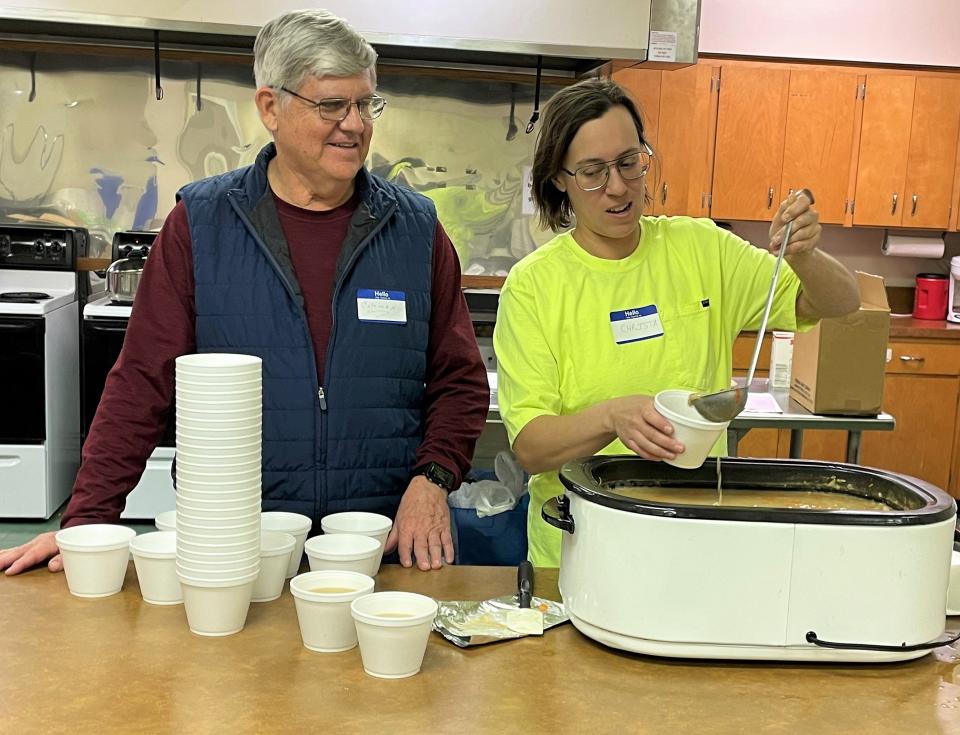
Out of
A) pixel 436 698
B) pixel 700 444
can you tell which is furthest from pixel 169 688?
pixel 700 444

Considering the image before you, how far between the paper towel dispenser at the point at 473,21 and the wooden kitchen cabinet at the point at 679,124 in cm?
100

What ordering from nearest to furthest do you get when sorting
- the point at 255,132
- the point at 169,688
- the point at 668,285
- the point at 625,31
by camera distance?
1. the point at 169,688
2. the point at 668,285
3. the point at 625,31
4. the point at 255,132

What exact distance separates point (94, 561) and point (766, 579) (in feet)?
3.16

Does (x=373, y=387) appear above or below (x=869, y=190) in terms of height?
below

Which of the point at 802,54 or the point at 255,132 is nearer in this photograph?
the point at 255,132

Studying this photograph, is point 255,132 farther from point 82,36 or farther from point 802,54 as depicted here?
point 802,54

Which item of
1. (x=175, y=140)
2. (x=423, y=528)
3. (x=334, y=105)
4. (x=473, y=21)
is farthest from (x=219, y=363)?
(x=175, y=140)

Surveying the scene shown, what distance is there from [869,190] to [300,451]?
14.4 ft

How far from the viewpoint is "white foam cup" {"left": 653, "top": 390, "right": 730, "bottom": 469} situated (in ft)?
4.52

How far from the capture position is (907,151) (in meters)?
5.38

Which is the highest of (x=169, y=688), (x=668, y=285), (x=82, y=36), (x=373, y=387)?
(x=82, y=36)

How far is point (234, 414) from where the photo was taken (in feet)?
4.32

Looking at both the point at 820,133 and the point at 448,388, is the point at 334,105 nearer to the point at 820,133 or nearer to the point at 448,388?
the point at 448,388

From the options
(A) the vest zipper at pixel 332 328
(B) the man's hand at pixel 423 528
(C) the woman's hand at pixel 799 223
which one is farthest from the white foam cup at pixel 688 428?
(A) the vest zipper at pixel 332 328
